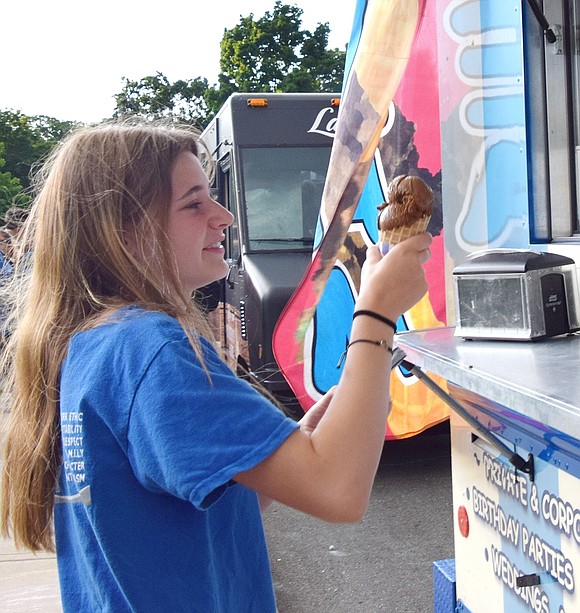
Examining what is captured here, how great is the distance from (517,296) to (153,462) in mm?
1401

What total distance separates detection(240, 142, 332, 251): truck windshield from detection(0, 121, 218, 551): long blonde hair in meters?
5.65

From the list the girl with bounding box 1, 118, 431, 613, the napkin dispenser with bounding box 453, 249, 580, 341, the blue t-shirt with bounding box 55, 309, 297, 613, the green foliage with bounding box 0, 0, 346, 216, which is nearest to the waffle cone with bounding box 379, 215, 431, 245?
the girl with bounding box 1, 118, 431, 613

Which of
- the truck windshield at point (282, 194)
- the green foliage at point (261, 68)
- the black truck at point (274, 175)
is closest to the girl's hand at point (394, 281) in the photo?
the black truck at point (274, 175)

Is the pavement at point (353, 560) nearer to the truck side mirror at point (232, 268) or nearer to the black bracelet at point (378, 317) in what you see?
the truck side mirror at point (232, 268)

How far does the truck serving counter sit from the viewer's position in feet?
5.45

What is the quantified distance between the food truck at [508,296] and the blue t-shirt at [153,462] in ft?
2.25

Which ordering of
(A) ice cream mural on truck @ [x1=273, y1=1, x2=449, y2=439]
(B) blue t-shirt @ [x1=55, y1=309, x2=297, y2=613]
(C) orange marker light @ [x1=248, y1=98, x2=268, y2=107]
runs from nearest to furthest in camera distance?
(B) blue t-shirt @ [x1=55, y1=309, x2=297, y2=613] < (A) ice cream mural on truck @ [x1=273, y1=1, x2=449, y2=439] < (C) orange marker light @ [x1=248, y1=98, x2=268, y2=107]

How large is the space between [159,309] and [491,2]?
2.01 metres

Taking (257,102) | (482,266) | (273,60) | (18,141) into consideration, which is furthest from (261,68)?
(482,266)

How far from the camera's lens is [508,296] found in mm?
2242

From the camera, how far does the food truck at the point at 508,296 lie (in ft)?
6.33

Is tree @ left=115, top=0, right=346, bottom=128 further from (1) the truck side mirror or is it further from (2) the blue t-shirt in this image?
(2) the blue t-shirt

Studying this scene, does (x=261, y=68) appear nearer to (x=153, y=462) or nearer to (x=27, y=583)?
(x=27, y=583)

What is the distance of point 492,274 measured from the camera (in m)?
2.27
